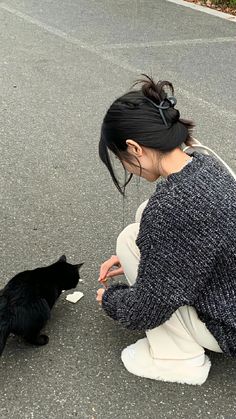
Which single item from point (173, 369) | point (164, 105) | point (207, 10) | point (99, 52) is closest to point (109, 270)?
point (173, 369)

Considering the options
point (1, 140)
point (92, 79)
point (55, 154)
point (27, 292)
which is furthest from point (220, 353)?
point (92, 79)

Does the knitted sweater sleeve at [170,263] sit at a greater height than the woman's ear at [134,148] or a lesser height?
lesser

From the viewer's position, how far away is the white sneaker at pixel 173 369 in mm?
2047

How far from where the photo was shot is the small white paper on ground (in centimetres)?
247

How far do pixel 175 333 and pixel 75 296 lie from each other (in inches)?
24.4

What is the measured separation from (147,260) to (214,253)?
22 cm

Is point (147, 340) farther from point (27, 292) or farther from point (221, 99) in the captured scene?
point (221, 99)

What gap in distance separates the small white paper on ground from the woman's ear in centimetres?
92

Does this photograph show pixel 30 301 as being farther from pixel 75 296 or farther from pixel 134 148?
pixel 134 148

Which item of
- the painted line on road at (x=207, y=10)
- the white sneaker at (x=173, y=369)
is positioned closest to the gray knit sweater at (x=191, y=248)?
the white sneaker at (x=173, y=369)

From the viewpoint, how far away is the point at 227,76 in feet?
16.6

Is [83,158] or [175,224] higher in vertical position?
[175,224]

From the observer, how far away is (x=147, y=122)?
5.67 feet

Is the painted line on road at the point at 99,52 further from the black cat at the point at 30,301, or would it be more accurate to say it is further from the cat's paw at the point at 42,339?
the cat's paw at the point at 42,339
